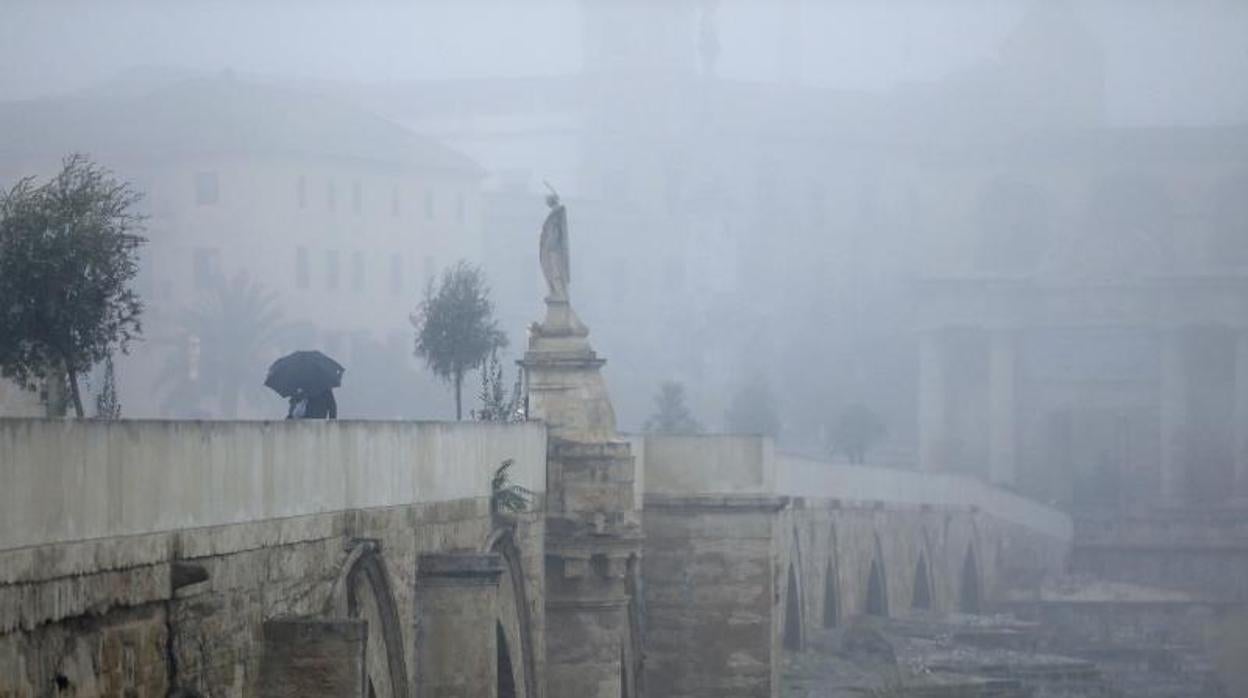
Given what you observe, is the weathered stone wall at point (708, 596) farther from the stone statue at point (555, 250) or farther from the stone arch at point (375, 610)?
the stone arch at point (375, 610)

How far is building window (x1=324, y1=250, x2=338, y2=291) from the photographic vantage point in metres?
99.4

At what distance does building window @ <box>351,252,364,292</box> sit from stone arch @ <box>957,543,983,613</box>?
3539 centimetres

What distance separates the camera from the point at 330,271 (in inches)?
3920

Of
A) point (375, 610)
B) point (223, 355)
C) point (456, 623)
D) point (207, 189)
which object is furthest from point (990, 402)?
point (375, 610)

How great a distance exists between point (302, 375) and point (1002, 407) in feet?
277

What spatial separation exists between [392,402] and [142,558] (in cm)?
7145

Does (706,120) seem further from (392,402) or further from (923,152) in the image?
(392,402)

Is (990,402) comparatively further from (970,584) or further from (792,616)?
(792,616)

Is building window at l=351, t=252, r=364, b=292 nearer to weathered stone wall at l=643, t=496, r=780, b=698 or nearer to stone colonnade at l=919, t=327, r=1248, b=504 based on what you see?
stone colonnade at l=919, t=327, r=1248, b=504

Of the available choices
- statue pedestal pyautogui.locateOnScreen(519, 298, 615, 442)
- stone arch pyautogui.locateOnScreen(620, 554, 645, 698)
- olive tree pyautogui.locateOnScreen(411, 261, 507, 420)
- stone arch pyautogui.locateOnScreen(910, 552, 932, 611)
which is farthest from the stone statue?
stone arch pyautogui.locateOnScreen(910, 552, 932, 611)

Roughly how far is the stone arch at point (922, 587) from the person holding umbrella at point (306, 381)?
121ft

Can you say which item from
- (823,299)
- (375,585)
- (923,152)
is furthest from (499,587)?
(923,152)

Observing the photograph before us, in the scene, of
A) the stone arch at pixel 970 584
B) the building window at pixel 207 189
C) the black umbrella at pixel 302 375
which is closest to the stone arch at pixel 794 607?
the black umbrella at pixel 302 375

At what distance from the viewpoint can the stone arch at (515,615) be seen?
23.7 metres
